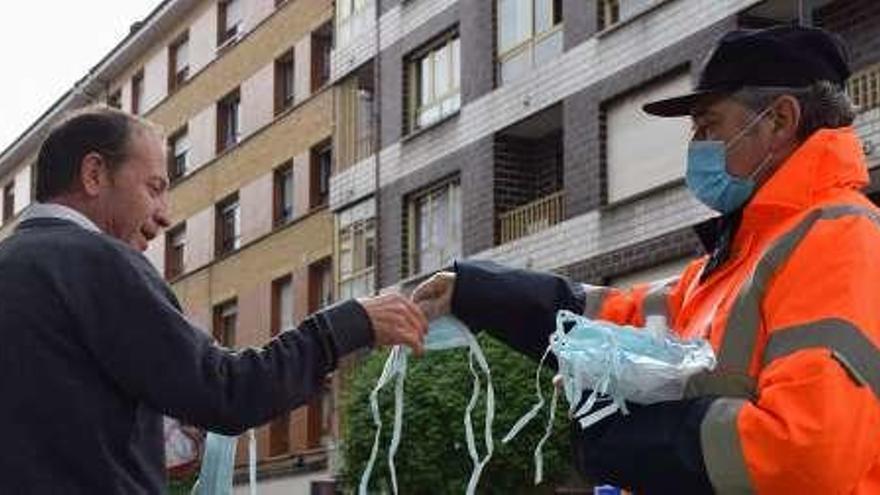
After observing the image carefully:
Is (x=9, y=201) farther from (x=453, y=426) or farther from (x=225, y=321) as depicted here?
(x=453, y=426)

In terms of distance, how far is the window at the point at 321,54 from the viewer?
114 ft

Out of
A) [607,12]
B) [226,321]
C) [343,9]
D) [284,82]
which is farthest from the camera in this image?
[226,321]

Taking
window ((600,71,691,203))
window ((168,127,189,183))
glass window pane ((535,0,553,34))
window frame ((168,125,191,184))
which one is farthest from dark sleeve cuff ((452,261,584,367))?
window ((168,127,189,183))

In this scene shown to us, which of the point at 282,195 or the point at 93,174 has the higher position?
the point at 282,195

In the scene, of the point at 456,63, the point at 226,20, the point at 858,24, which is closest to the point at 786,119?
the point at 858,24

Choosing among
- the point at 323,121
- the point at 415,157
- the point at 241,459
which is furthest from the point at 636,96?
the point at 241,459

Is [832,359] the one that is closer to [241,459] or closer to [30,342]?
[30,342]

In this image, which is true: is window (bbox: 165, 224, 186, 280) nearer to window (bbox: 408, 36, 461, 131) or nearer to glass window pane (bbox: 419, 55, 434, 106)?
window (bbox: 408, 36, 461, 131)

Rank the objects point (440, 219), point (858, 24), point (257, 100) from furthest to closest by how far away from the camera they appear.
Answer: point (257, 100) < point (440, 219) < point (858, 24)

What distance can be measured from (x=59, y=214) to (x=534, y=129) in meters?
22.4

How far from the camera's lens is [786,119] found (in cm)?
342

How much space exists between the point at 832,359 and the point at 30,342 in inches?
62.6

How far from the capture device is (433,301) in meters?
3.98

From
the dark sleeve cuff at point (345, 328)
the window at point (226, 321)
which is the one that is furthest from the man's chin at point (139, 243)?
the window at point (226, 321)
